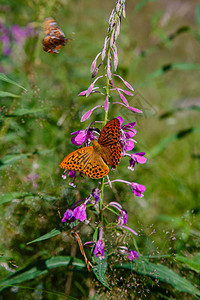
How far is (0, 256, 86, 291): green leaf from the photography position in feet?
5.28

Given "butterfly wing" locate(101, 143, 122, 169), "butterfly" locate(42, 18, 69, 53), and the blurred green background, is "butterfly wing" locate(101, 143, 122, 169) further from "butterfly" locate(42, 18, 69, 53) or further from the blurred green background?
"butterfly" locate(42, 18, 69, 53)

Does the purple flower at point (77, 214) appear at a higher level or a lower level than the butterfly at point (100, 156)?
lower

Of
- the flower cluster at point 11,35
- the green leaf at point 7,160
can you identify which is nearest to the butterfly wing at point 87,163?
the green leaf at point 7,160

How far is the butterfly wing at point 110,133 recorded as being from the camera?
1308mm

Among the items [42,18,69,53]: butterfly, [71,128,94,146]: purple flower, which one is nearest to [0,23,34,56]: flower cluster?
[42,18,69,53]: butterfly

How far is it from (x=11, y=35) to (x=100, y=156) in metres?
3.32

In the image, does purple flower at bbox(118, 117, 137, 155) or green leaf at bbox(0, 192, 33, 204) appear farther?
green leaf at bbox(0, 192, 33, 204)

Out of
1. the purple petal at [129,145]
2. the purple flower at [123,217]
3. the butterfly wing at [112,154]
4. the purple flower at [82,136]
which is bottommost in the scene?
the purple flower at [123,217]

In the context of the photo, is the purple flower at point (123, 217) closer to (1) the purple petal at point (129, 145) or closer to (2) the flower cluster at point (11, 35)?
(1) the purple petal at point (129, 145)

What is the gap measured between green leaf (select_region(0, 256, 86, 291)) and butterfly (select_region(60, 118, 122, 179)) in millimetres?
664

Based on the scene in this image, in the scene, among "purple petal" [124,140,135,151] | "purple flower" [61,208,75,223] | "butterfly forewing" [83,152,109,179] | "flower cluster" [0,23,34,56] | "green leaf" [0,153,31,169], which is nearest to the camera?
"butterfly forewing" [83,152,109,179]

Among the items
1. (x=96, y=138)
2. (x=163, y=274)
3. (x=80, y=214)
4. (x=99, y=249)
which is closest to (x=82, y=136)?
(x=96, y=138)

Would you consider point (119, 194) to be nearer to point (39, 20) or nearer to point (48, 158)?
point (48, 158)

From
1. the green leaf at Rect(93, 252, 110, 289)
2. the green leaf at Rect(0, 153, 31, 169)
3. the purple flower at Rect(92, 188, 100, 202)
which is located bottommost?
the green leaf at Rect(93, 252, 110, 289)
